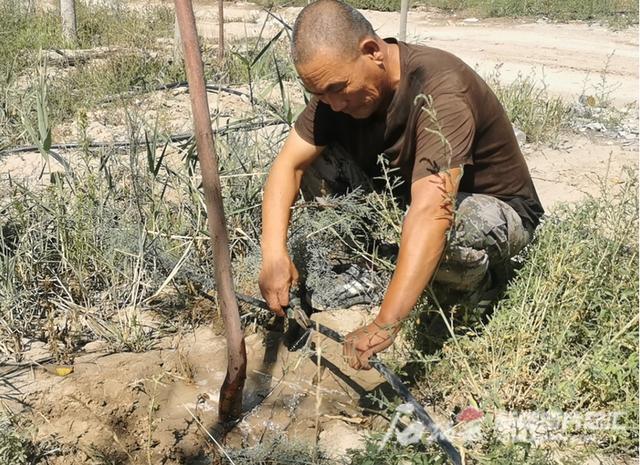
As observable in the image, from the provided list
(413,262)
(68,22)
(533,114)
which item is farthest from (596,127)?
(68,22)

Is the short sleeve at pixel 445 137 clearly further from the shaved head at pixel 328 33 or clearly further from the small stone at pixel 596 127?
the small stone at pixel 596 127

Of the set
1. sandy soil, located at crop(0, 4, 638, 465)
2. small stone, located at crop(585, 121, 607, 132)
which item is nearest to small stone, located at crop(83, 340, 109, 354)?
sandy soil, located at crop(0, 4, 638, 465)

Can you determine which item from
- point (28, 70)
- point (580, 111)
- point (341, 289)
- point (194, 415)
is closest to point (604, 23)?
point (580, 111)

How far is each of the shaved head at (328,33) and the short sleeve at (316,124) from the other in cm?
42

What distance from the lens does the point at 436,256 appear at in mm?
2182

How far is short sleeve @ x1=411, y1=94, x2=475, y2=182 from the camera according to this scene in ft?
7.34

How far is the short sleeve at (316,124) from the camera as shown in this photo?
109 inches

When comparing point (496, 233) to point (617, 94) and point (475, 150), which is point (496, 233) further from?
point (617, 94)

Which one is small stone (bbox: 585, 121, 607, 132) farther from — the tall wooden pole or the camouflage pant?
the tall wooden pole

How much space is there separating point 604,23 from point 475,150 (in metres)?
9.27

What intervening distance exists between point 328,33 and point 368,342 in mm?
935

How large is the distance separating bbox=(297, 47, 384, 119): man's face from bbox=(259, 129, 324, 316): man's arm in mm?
416

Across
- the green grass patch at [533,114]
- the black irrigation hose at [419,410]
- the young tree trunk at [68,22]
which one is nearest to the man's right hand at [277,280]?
the black irrigation hose at [419,410]

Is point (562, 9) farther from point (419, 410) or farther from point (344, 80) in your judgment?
point (419, 410)
